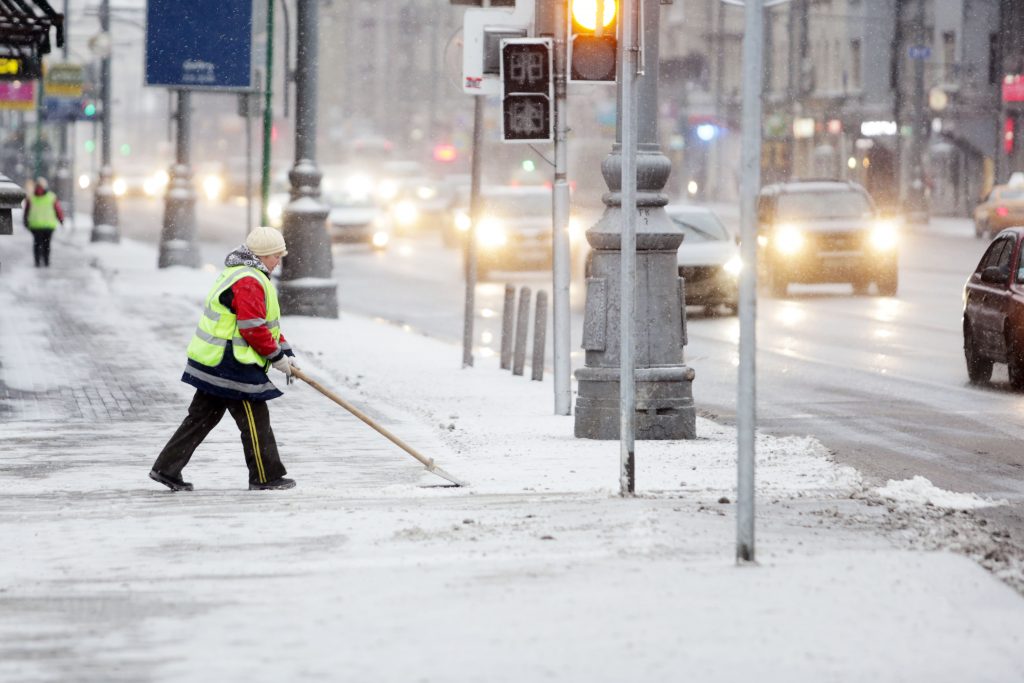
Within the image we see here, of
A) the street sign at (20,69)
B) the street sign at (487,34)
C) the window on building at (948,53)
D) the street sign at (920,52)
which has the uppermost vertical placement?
the window on building at (948,53)

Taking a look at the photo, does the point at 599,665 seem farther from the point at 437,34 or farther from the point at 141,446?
the point at 437,34

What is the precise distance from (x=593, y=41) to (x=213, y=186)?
8204 centimetres

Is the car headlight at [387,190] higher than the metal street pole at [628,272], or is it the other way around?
the car headlight at [387,190]

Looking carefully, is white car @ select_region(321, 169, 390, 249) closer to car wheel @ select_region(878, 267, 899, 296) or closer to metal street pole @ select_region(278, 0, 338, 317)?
car wheel @ select_region(878, 267, 899, 296)

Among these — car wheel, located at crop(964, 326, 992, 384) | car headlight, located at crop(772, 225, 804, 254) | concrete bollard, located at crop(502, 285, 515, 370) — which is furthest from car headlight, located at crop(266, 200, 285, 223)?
car wheel, located at crop(964, 326, 992, 384)

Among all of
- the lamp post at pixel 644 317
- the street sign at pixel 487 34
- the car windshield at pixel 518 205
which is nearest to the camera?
the lamp post at pixel 644 317

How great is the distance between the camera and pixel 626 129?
10406mm

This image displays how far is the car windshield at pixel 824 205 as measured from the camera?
3066 centimetres

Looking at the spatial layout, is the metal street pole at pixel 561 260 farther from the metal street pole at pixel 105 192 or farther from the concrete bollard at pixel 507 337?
the metal street pole at pixel 105 192

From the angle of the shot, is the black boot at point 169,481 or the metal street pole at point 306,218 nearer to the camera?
the black boot at point 169,481

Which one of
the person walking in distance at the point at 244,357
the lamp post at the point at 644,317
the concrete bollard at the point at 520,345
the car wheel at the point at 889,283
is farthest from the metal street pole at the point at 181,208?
the person walking in distance at the point at 244,357

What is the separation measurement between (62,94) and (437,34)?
61978mm

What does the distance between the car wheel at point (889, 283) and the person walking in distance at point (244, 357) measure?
20.2 m

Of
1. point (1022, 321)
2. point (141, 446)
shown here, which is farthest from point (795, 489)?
point (1022, 321)
